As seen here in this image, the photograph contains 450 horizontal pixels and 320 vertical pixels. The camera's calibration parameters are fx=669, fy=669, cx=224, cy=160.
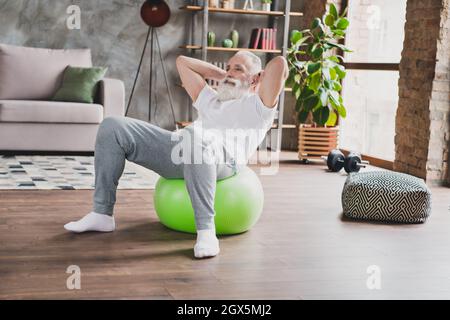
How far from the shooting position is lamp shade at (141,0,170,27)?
6.76 m

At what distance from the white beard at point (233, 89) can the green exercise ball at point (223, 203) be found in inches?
16.4

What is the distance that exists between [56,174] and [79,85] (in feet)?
4.44

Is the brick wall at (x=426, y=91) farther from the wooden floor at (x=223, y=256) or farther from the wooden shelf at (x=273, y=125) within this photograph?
the wooden shelf at (x=273, y=125)

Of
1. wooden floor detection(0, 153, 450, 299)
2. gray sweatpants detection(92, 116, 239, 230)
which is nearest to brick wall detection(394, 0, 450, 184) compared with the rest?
wooden floor detection(0, 153, 450, 299)

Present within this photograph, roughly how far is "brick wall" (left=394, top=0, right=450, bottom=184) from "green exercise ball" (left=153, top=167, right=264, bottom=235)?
93.2 inches

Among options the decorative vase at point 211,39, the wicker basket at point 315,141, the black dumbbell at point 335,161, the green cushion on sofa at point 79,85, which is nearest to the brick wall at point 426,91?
the black dumbbell at point 335,161

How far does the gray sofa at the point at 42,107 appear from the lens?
574 cm

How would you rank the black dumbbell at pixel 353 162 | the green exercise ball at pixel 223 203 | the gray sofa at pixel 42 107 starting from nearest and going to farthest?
the green exercise ball at pixel 223 203
the black dumbbell at pixel 353 162
the gray sofa at pixel 42 107

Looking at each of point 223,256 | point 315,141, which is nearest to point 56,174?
point 223,256

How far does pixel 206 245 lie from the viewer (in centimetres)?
296

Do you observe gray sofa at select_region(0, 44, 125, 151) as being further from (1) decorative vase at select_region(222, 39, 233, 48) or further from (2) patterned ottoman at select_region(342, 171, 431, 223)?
(2) patterned ottoman at select_region(342, 171, 431, 223)

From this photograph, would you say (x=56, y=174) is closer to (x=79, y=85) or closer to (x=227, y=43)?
(x=79, y=85)

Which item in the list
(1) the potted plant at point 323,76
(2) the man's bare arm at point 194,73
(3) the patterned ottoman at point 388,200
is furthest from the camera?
(1) the potted plant at point 323,76
